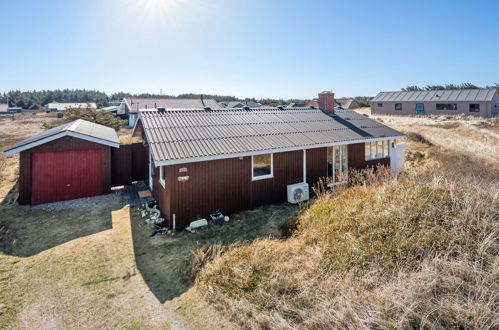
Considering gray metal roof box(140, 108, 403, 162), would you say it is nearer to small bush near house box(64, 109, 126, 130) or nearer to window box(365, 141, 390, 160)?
window box(365, 141, 390, 160)

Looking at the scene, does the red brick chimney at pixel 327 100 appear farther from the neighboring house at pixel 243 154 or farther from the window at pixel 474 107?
the window at pixel 474 107

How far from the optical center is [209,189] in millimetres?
8938

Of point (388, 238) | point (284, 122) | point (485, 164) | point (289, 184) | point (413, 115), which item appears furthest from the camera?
point (413, 115)

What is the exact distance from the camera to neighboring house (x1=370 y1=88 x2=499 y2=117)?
128ft

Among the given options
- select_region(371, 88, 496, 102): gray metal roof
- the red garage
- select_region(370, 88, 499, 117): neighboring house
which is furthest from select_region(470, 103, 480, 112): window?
the red garage

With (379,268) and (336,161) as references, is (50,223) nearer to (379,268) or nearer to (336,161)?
(379,268)

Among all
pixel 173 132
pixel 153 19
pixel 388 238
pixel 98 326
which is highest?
pixel 153 19

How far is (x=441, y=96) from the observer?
43219 millimetres

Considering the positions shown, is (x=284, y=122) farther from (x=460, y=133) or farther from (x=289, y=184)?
(x=460, y=133)

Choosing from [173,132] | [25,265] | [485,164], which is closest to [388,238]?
[173,132]

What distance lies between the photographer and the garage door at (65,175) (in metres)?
10.5

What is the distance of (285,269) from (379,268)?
170 centimetres

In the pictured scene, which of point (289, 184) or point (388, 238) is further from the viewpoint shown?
point (289, 184)

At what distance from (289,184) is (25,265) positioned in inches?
309
